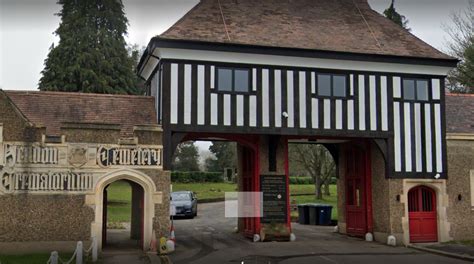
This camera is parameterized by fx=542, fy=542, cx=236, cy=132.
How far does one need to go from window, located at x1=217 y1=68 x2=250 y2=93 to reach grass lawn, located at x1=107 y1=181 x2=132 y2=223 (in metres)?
12.5

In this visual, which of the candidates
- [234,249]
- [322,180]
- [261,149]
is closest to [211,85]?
[261,149]

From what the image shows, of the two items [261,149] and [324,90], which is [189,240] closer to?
[261,149]

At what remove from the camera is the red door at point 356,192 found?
20156mm

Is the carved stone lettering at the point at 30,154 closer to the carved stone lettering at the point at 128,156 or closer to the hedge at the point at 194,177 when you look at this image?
the carved stone lettering at the point at 128,156

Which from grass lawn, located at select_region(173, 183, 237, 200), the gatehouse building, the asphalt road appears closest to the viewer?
the asphalt road

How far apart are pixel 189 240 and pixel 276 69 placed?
6.76 meters

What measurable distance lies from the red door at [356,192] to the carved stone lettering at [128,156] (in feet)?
26.4

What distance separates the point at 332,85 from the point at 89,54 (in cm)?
2448

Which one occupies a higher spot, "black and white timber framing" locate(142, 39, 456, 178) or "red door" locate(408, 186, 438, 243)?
"black and white timber framing" locate(142, 39, 456, 178)

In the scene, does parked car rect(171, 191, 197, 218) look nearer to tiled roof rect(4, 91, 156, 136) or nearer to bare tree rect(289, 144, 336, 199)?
bare tree rect(289, 144, 336, 199)

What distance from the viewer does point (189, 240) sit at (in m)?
19.3

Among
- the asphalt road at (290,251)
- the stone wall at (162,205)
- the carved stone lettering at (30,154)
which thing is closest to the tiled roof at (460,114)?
the asphalt road at (290,251)

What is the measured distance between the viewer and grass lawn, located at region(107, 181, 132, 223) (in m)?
29.4

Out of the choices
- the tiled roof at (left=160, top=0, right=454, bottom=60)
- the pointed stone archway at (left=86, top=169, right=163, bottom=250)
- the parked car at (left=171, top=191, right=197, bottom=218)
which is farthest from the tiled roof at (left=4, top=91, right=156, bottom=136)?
the parked car at (left=171, top=191, right=197, bottom=218)
